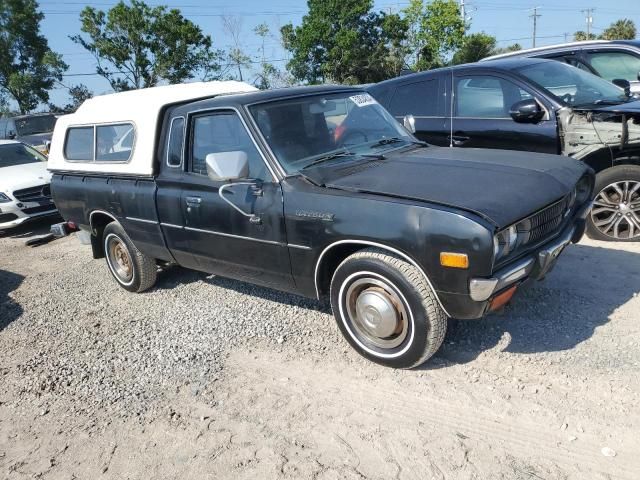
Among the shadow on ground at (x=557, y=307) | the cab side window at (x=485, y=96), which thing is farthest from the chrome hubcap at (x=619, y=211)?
the cab side window at (x=485, y=96)

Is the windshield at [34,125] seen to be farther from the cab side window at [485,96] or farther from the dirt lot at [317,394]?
the cab side window at [485,96]

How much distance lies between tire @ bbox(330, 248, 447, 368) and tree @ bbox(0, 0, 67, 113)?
3654cm

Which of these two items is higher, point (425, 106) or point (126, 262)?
point (425, 106)

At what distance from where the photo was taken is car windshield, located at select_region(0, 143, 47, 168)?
10.2 metres

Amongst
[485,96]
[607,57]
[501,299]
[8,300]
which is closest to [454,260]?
[501,299]

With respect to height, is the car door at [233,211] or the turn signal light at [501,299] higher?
the car door at [233,211]

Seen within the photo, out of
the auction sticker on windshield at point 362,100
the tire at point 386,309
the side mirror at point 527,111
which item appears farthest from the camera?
the side mirror at point 527,111

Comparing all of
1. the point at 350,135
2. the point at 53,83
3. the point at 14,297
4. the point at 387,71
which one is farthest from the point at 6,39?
the point at 350,135

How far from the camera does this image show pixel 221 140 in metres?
4.19

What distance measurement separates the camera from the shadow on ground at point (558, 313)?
3.73 m

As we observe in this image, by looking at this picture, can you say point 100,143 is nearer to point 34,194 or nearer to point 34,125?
point 34,194

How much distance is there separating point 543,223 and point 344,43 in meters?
41.5

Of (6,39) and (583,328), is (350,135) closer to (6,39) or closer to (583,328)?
(583,328)

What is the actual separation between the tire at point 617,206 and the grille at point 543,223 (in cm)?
198
